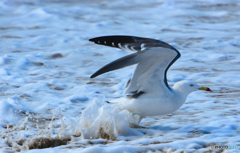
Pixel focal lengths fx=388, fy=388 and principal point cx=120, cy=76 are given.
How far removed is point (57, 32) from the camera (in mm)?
9766

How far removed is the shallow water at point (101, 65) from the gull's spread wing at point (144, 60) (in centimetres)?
47

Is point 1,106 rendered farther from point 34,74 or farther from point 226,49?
point 226,49

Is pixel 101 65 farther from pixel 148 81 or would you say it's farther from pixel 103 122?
pixel 103 122

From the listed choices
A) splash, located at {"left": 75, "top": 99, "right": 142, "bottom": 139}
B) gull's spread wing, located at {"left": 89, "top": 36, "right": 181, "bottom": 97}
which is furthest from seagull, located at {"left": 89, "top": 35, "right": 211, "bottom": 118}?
splash, located at {"left": 75, "top": 99, "right": 142, "bottom": 139}

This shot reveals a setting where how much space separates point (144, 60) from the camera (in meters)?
4.17

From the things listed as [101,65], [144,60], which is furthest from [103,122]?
[101,65]

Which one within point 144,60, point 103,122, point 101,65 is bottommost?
point 103,122

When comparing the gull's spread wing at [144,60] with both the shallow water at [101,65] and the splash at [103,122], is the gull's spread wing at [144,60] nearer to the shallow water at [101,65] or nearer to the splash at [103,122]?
the splash at [103,122]

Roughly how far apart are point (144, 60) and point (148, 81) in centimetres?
37

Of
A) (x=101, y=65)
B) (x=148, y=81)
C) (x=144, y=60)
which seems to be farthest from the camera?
(x=101, y=65)

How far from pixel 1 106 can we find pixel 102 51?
12.1 ft

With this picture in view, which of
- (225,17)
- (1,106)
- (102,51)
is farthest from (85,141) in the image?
(225,17)

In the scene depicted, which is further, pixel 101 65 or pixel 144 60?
pixel 101 65

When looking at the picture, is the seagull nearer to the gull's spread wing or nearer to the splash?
the gull's spread wing
